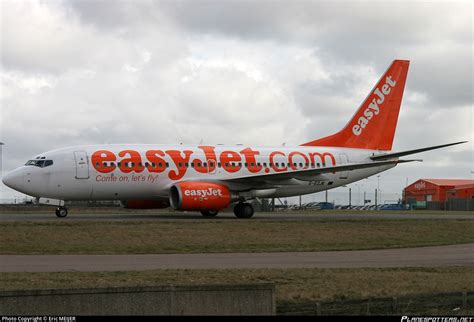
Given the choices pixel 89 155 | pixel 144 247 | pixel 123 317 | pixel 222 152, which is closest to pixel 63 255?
pixel 144 247

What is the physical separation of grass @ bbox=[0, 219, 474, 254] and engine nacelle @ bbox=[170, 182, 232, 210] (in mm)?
3932

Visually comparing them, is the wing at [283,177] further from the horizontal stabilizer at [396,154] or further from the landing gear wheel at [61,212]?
the landing gear wheel at [61,212]

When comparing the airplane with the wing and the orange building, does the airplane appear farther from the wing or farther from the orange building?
the orange building

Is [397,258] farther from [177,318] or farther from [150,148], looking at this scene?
[150,148]

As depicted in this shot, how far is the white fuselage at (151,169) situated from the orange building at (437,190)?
54.4 m

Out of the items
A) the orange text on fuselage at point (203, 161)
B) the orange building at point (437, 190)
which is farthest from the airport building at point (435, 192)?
the orange text on fuselage at point (203, 161)

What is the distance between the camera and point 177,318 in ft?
37.5

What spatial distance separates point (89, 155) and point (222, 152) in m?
7.38

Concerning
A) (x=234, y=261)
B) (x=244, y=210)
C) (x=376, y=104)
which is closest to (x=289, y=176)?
(x=244, y=210)

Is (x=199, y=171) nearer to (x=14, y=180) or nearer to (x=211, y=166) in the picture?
(x=211, y=166)

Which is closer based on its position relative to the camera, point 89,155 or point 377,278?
point 377,278

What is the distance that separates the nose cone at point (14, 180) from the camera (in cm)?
3778

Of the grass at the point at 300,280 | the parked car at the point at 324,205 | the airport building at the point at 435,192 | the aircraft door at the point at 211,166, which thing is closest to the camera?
the grass at the point at 300,280

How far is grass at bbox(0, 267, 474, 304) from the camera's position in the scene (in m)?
15.6
